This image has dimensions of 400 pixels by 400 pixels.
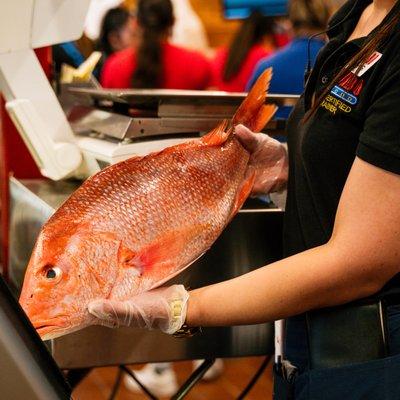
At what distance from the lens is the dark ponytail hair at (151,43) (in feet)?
12.4

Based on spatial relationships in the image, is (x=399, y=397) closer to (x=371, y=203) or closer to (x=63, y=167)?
(x=371, y=203)

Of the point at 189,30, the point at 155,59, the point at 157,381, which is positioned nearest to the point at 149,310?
the point at 157,381

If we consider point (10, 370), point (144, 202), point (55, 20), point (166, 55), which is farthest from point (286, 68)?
point (10, 370)

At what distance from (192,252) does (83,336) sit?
0.42 m

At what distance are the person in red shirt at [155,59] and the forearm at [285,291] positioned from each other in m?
2.78

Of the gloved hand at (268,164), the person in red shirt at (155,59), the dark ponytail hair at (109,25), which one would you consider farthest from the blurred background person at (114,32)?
the gloved hand at (268,164)

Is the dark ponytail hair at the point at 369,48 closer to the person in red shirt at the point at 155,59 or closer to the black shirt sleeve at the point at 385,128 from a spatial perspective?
the black shirt sleeve at the point at 385,128

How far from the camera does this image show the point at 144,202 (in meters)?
1.14

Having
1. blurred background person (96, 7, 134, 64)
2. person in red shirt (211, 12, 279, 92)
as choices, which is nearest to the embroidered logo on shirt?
person in red shirt (211, 12, 279, 92)

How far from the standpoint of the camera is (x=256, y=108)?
1341 millimetres

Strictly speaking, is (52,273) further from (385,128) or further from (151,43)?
(151,43)

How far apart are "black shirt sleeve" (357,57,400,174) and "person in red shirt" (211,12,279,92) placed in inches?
110

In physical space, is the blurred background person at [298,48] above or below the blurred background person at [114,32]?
above

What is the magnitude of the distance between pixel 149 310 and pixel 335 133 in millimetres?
392
